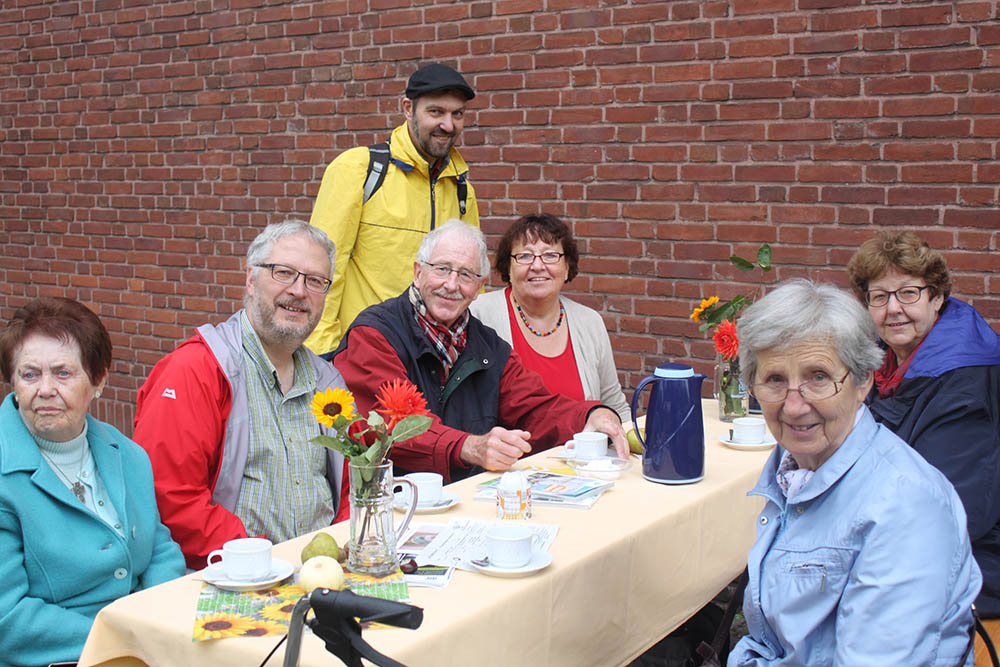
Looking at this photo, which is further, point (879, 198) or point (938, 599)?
point (879, 198)

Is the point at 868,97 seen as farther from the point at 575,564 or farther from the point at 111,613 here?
the point at 111,613

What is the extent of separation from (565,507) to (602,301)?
247 centimetres

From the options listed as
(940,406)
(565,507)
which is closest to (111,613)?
(565,507)

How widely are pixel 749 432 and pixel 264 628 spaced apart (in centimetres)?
194

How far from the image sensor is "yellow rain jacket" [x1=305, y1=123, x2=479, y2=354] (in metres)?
3.90

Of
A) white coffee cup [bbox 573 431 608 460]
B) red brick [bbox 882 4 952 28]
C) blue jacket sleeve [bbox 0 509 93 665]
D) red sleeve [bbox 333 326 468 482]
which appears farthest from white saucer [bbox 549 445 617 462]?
red brick [bbox 882 4 952 28]

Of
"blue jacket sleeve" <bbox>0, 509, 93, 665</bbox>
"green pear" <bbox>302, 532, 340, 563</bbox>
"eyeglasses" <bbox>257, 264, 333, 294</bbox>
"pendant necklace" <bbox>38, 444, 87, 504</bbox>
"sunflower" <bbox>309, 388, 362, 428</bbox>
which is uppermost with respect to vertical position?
"eyeglasses" <bbox>257, 264, 333, 294</bbox>

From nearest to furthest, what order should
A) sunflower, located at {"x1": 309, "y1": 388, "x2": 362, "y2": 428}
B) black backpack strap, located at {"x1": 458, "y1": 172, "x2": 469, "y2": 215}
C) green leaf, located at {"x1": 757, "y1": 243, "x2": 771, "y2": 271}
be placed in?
sunflower, located at {"x1": 309, "y1": 388, "x2": 362, "y2": 428}, green leaf, located at {"x1": 757, "y1": 243, "x2": 771, "y2": 271}, black backpack strap, located at {"x1": 458, "y1": 172, "x2": 469, "y2": 215}

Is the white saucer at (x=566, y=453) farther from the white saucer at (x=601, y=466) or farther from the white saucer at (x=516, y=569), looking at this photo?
the white saucer at (x=516, y=569)

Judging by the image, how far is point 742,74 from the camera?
4.26m

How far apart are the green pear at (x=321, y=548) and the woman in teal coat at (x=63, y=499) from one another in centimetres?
52

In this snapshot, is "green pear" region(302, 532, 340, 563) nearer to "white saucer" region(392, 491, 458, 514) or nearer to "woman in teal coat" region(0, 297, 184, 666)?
"white saucer" region(392, 491, 458, 514)

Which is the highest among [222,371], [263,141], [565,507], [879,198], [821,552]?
[263,141]

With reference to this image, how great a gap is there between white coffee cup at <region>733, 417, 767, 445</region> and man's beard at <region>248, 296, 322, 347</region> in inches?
56.6
